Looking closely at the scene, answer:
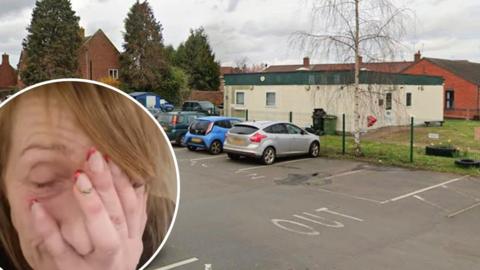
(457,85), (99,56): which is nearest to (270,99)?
(457,85)

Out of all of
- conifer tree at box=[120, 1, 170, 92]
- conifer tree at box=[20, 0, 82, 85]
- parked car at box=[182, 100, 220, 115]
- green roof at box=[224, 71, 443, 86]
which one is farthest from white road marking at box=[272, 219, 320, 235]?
conifer tree at box=[120, 1, 170, 92]

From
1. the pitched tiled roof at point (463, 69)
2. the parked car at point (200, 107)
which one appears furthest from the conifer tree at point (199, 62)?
the pitched tiled roof at point (463, 69)

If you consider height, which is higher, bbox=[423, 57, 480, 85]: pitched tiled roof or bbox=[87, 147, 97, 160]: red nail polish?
bbox=[423, 57, 480, 85]: pitched tiled roof

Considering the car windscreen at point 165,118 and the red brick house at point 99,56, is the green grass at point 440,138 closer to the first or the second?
the car windscreen at point 165,118

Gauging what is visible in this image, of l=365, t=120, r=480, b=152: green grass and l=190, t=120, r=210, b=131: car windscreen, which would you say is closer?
l=190, t=120, r=210, b=131: car windscreen

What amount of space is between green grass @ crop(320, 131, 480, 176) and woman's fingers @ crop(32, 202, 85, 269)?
13.6 metres

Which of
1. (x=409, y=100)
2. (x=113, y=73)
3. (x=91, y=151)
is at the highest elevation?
(x=113, y=73)

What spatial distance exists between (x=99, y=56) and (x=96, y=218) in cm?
5219

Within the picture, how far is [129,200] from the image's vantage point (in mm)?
1397

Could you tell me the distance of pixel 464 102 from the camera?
37938 mm

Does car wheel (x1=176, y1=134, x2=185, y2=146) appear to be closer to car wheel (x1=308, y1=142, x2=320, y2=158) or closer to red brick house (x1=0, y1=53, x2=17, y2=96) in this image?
car wheel (x1=308, y1=142, x2=320, y2=158)

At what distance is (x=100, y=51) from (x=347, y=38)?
40854mm

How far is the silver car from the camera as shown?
1420cm

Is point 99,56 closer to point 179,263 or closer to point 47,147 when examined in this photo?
point 179,263
